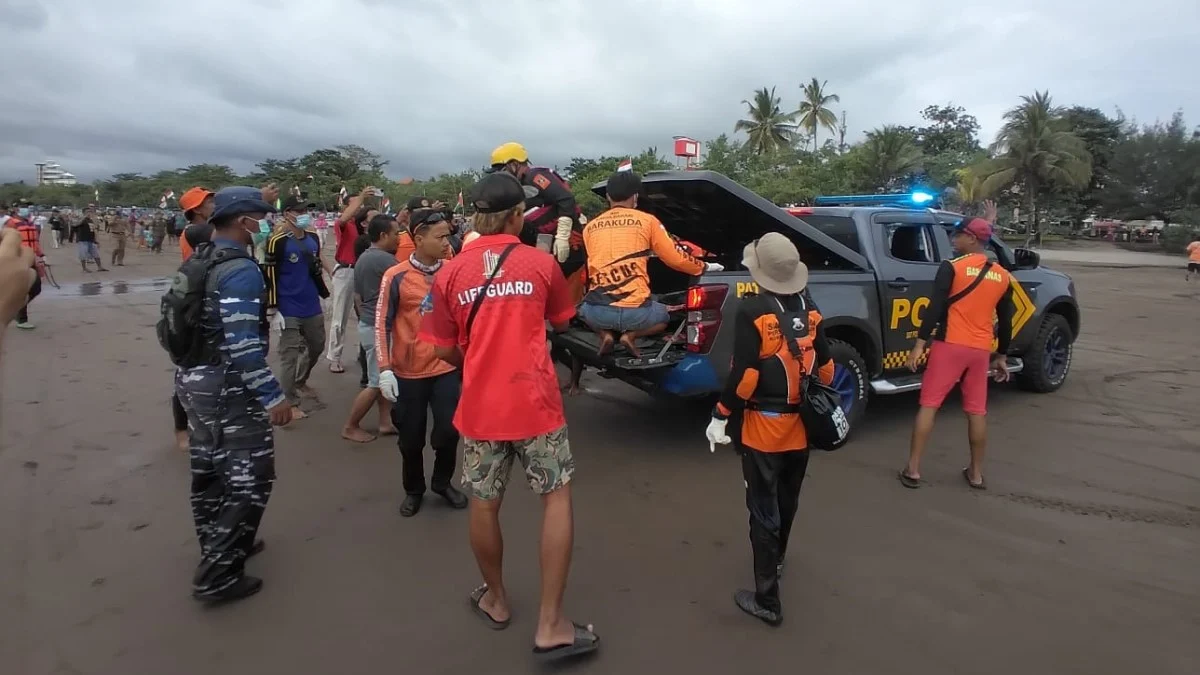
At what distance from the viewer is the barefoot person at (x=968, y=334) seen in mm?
4367

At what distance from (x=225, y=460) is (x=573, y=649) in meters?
1.76

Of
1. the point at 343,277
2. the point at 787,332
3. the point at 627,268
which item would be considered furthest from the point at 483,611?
the point at 343,277

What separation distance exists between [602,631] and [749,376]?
4.02 ft

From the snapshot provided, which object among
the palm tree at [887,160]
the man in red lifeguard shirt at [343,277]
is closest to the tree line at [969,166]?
the palm tree at [887,160]

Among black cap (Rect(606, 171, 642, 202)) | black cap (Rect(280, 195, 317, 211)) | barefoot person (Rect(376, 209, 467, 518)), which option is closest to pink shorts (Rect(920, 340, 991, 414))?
black cap (Rect(606, 171, 642, 202))

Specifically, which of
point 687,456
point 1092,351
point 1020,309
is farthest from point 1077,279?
point 687,456

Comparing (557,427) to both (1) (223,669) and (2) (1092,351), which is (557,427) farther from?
(2) (1092,351)

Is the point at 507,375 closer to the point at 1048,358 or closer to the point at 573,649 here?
the point at 573,649

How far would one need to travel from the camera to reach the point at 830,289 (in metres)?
5.11

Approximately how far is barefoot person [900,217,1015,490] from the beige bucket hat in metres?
1.97

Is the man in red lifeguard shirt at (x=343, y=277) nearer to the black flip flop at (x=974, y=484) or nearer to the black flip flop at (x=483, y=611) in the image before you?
the black flip flop at (x=483, y=611)

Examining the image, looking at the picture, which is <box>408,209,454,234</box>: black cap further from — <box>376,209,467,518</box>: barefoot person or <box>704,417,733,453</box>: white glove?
<box>704,417,733,453</box>: white glove

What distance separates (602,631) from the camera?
2.90 metres

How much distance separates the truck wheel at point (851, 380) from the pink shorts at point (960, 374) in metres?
0.63
